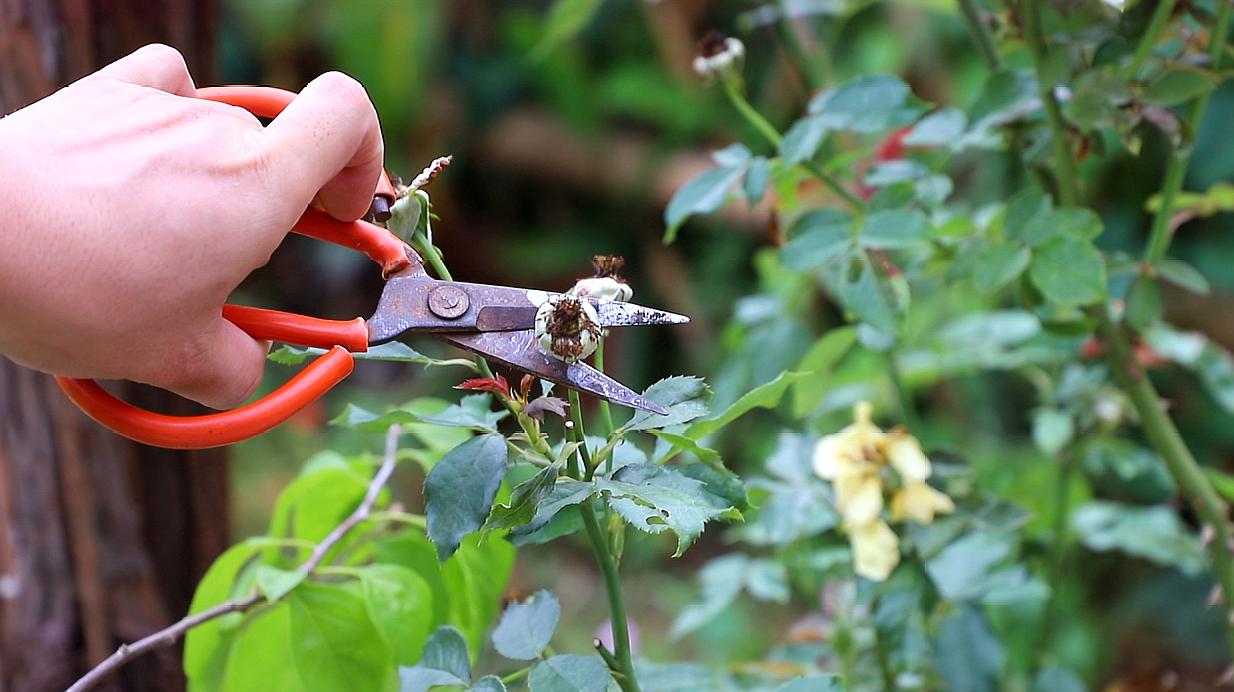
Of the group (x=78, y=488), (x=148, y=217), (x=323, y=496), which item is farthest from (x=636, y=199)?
(x=148, y=217)

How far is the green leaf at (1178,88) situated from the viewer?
59 centimetres

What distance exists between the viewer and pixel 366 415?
0.48 meters

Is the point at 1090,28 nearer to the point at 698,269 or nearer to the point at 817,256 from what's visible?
the point at 817,256

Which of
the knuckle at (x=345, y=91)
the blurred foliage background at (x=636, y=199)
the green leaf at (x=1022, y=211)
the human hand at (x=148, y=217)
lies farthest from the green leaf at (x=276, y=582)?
the blurred foliage background at (x=636, y=199)

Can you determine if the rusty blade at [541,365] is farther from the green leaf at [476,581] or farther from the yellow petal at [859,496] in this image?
the yellow petal at [859,496]

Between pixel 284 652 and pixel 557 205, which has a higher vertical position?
pixel 284 652

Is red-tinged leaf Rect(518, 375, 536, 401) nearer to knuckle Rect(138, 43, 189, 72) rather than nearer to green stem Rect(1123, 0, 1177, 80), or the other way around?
knuckle Rect(138, 43, 189, 72)

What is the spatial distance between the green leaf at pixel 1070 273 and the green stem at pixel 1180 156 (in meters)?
0.09

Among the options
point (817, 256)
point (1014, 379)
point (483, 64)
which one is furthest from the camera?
point (483, 64)

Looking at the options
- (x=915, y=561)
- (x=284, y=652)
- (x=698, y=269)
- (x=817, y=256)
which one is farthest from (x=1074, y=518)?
(x=698, y=269)

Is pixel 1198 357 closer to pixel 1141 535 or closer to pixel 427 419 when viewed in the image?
pixel 1141 535

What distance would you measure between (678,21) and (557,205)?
1.56ft

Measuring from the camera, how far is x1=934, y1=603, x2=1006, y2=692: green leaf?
2.27 ft

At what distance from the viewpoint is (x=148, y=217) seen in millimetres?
369
